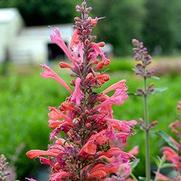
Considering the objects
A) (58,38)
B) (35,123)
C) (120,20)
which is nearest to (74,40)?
(58,38)

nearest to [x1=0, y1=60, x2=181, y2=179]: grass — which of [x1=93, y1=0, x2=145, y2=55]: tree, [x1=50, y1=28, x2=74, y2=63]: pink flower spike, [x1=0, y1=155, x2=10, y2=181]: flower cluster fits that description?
[x1=50, y1=28, x2=74, y2=63]: pink flower spike

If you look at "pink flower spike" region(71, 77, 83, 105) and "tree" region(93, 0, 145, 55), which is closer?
"pink flower spike" region(71, 77, 83, 105)

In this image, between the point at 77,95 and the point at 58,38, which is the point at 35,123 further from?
the point at 77,95

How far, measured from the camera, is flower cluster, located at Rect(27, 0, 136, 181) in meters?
1.80

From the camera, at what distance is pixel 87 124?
1.81 metres

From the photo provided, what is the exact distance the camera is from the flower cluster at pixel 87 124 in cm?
180

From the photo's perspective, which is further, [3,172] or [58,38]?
[58,38]

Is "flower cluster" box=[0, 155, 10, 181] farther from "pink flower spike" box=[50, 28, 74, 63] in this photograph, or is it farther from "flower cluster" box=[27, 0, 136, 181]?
"pink flower spike" box=[50, 28, 74, 63]

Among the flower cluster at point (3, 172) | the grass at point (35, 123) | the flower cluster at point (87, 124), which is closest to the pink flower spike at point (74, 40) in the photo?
the flower cluster at point (87, 124)

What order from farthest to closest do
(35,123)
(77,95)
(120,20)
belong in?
(120,20) < (35,123) < (77,95)

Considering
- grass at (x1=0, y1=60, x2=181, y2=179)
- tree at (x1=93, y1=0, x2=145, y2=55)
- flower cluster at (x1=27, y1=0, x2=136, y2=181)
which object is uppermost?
flower cluster at (x1=27, y1=0, x2=136, y2=181)

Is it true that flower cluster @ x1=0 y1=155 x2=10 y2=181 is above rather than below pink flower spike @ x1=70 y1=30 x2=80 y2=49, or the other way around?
below

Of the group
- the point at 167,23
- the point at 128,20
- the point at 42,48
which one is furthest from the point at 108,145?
the point at 167,23

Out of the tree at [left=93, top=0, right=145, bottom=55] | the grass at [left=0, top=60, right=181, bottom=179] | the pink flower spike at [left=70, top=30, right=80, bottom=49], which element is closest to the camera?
the pink flower spike at [left=70, top=30, right=80, bottom=49]
